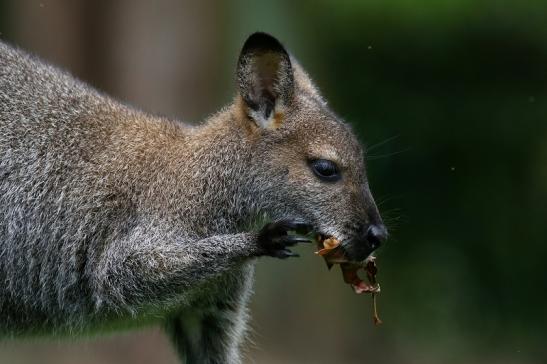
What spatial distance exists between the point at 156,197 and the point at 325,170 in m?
1.23

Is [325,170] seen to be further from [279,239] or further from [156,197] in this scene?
[156,197]

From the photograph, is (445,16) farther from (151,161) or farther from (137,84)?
(151,161)

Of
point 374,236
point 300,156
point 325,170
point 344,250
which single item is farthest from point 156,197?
point 374,236

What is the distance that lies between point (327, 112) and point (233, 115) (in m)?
0.67

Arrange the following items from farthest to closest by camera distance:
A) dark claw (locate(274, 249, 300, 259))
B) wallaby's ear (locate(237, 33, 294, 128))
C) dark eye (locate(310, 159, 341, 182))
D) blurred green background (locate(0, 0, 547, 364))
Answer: blurred green background (locate(0, 0, 547, 364))
wallaby's ear (locate(237, 33, 294, 128))
dark eye (locate(310, 159, 341, 182))
dark claw (locate(274, 249, 300, 259))

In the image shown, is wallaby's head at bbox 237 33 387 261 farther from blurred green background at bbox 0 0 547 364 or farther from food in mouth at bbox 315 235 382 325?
blurred green background at bbox 0 0 547 364

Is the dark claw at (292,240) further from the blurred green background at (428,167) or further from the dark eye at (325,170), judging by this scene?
the blurred green background at (428,167)

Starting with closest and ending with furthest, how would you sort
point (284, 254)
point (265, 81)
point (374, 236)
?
point (284, 254) → point (374, 236) → point (265, 81)

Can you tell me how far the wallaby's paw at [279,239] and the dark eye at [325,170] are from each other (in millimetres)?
489

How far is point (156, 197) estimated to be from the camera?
955cm

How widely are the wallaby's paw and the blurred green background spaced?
8051 mm

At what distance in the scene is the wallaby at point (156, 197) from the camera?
9203 mm

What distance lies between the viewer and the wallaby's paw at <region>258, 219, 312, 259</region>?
28.8 ft

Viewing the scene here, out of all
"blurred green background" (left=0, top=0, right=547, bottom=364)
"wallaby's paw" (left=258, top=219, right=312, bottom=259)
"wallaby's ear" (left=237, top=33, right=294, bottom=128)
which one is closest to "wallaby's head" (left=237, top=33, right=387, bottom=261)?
"wallaby's ear" (left=237, top=33, right=294, bottom=128)
